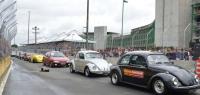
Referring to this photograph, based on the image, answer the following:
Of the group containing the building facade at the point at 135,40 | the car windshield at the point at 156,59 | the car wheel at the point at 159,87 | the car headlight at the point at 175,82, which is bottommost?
the car wheel at the point at 159,87

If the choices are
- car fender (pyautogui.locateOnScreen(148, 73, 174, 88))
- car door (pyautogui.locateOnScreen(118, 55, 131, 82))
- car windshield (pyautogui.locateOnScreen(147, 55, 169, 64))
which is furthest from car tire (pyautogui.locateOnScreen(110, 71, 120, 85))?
car fender (pyautogui.locateOnScreen(148, 73, 174, 88))

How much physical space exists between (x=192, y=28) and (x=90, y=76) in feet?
Result: 88.6

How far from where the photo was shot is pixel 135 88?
1465 centimetres

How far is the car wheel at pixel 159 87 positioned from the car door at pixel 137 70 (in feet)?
2.13

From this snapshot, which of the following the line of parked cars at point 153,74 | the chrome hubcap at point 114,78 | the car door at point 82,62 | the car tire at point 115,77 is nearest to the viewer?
the line of parked cars at point 153,74

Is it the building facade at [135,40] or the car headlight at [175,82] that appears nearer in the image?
the car headlight at [175,82]

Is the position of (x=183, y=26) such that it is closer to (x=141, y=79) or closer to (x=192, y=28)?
(x=192, y=28)

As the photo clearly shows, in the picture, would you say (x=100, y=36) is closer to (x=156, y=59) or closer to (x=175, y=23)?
(x=175, y=23)

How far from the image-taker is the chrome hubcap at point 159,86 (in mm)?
12615

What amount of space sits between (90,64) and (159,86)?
7.52 m

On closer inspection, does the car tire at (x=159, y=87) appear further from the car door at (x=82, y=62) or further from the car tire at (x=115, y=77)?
the car door at (x=82, y=62)

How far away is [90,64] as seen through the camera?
65.2 ft

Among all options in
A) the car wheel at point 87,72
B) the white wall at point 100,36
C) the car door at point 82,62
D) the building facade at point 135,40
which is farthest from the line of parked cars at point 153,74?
the white wall at point 100,36

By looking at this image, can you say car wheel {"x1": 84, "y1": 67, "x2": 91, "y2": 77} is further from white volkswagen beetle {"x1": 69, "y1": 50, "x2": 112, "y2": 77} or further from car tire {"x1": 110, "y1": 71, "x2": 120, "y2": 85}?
car tire {"x1": 110, "y1": 71, "x2": 120, "y2": 85}
